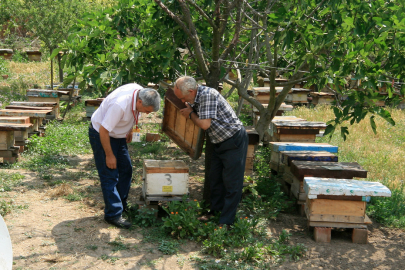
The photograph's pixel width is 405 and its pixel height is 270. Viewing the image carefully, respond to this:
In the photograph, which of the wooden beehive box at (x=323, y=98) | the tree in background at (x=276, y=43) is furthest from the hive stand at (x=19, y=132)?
the wooden beehive box at (x=323, y=98)

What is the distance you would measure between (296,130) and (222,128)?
2602mm

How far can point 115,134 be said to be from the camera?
4242 millimetres

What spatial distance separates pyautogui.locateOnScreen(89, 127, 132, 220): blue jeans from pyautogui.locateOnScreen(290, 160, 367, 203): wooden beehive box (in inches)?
81.9

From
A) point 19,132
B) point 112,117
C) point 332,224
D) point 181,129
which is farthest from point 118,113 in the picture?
point 19,132

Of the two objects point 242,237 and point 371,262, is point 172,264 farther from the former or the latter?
point 371,262

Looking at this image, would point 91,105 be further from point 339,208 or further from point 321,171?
point 339,208

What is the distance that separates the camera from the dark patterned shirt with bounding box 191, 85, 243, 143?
13.6 feet

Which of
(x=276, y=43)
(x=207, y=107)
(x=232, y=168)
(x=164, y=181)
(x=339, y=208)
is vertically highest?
(x=276, y=43)

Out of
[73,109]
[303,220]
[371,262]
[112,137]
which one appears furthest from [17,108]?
[371,262]

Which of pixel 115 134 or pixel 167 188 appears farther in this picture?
pixel 167 188

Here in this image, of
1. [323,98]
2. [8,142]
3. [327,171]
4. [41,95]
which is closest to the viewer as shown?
[327,171]

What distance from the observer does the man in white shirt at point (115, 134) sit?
4039 millimetres

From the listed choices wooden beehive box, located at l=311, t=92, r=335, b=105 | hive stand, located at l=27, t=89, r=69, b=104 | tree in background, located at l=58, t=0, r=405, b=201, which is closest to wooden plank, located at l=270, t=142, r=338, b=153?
tree in background, located at l=58, t=0, r=405, b=201

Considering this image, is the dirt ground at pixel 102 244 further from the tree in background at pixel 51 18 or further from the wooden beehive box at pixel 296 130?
the tree in background at pixel 51 18
